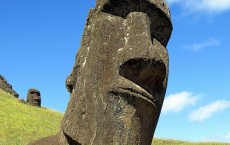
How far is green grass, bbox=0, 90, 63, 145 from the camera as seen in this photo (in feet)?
91.8

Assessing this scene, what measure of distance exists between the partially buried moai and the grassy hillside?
21.2 metres

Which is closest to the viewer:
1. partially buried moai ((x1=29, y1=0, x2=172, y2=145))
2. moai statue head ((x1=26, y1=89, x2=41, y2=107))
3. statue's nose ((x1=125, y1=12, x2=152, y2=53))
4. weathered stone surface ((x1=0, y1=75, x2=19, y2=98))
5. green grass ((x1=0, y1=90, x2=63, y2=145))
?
partially buried moai ((x1=29, y1=0, x2=172, y2=145))

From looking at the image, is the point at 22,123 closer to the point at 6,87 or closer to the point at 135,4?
the point at 6,87

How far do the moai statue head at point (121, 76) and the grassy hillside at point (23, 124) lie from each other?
69.5ft

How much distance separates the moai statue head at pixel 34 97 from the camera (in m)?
45.7

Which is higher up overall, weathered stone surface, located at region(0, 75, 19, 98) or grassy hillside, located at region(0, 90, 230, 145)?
weathered stone surface, located at region(0, 75, 19, 98)

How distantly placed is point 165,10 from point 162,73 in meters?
0.98

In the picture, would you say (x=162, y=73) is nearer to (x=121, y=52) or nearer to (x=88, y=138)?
(x=121, y=52)

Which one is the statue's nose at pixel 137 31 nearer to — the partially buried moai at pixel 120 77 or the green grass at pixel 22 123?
the partially buried moai at pixel 120 77

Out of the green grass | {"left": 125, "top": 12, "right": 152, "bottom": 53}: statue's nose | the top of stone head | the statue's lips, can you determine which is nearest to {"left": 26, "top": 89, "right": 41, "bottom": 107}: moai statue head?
the green grass

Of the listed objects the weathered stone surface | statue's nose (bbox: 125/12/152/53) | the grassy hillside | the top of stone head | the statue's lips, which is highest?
the weathered stone surface

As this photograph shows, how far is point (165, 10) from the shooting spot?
6.44 metres

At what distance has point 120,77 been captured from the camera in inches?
234

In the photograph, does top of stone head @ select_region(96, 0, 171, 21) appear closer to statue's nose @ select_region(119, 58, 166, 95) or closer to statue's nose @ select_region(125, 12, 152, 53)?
statue's nose @ select_region(125, 12, 152, 53)
